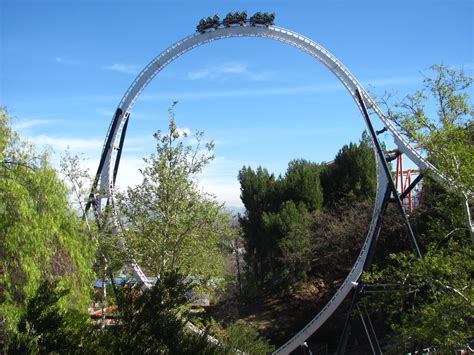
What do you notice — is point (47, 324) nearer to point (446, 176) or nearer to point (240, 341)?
point (446, 176)

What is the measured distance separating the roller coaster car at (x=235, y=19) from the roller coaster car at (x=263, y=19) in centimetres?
32

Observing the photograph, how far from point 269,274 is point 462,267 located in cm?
1834

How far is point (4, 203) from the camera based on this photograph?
25.4ft

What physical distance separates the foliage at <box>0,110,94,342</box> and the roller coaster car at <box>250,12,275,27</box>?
32.3 ft

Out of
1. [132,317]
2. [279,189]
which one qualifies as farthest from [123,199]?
[279,189]

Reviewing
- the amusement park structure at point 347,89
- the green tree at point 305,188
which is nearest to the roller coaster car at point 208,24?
the amusement park structure at point 347,89

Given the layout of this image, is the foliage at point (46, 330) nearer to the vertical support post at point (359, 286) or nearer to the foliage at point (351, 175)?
the vertical support post at point (359, 286)

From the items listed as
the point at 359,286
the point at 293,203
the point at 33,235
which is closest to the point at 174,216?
the point at 33,235

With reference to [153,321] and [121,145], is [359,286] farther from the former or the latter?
[153,321]

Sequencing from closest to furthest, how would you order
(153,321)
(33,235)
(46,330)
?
(46,330), (153,321), (33,235)

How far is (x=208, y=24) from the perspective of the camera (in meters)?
17.5

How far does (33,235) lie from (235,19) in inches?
475

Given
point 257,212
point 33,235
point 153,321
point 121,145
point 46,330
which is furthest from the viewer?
point 257,212

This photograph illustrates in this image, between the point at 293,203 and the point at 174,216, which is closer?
the point at 174,216
